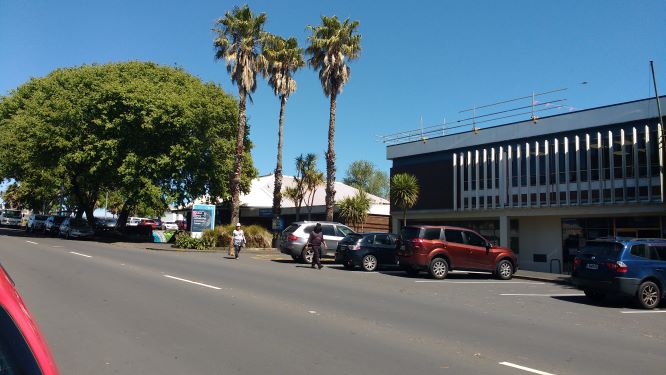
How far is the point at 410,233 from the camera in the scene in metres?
18.7

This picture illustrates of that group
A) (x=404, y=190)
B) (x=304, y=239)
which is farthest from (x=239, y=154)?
(x=304, y=239)

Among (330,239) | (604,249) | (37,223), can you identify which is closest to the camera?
(604,249)

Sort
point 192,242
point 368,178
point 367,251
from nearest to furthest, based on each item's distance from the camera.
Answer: point 367,251 < point 192,242 < point 368,178

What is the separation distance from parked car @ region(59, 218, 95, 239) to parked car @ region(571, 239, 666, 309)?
34205mm

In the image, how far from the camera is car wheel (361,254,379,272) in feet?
66.6

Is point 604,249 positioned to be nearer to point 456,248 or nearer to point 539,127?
point 456,248

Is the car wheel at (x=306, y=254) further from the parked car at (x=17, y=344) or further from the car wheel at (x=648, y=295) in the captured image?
the parked car at (x=17, y=344)

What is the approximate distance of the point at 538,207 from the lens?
2723cm

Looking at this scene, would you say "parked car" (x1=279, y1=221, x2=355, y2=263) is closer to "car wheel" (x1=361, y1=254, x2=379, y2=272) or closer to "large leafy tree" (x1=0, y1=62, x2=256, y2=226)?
"car wheel" (x1=361, y1=254, x2=379, y2=272)

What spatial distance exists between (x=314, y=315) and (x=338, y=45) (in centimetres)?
2544

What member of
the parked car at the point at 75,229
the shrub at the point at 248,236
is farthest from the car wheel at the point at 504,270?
the parked car at the point at 75,229

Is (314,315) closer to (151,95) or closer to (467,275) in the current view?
(467,275)

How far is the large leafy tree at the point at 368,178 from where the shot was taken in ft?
277

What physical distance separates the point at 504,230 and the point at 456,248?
38.4ft
